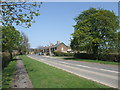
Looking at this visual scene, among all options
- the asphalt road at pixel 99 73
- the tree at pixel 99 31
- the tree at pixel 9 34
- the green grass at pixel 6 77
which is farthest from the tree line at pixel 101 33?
the tree at pixel 9 34

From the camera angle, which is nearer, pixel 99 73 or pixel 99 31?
pixel 99 73

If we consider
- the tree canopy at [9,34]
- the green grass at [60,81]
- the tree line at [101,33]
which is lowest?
the green grass at [60,81]

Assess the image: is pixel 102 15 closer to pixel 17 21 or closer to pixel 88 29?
pixel 88 29

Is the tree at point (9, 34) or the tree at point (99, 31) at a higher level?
the tree at point (99, 31)

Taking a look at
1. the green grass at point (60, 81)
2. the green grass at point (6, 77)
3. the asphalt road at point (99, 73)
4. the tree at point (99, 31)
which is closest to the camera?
the green grass at point (60, 81)

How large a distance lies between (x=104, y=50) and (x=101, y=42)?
5.92ft

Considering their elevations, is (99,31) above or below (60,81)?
above

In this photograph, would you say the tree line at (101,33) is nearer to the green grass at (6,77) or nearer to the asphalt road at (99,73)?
the asphalt road at (99,73)

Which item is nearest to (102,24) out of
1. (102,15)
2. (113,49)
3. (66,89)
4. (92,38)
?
(102,15)

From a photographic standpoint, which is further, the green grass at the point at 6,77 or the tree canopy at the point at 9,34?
the green grass at the point at 6,77

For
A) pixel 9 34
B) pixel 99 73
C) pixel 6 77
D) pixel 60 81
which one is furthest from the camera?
pixel 99 73

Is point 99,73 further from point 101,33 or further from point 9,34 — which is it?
point 101,33

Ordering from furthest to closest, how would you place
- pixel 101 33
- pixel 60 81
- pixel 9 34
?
1. pixel 101 33
2. pixel 9 34
3. pixel 60 81

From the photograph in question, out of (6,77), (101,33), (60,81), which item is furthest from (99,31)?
(60,81)
